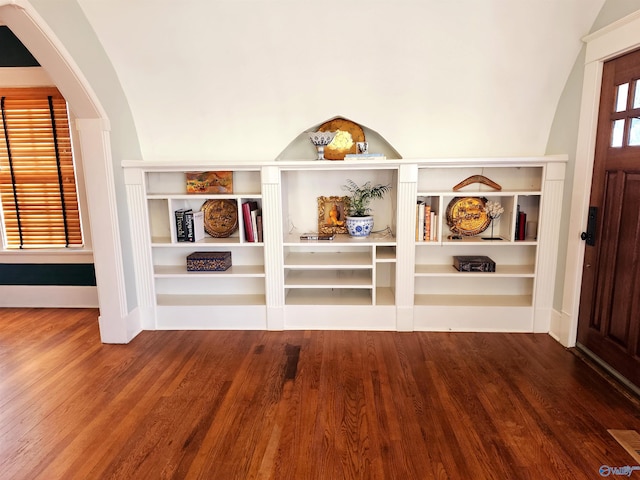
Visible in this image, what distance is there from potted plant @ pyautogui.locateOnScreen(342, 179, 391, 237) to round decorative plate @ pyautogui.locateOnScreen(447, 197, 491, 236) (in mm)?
A: 637

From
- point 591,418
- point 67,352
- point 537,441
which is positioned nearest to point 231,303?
point 67,352

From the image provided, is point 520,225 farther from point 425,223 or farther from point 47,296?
point 47,296

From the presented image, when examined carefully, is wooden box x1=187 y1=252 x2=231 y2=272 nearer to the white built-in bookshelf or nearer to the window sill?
the white built-in bookshelf

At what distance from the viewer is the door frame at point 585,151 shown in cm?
259

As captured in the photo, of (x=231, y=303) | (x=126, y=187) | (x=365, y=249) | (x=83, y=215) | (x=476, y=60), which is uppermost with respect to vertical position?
(x=476, y=60)

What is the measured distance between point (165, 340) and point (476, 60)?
345 cm

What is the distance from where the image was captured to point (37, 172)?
408 cm

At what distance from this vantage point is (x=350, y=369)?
2898mm

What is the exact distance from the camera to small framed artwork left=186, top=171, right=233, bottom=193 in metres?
3.67

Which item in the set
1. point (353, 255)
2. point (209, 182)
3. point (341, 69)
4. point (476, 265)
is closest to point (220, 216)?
point (209, 182)

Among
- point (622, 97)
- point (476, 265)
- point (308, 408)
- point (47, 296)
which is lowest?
point (308, 408)

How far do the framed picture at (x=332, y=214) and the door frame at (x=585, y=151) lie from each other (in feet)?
6.23

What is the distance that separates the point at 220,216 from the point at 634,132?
327 centimetres

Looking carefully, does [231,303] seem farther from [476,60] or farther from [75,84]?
[476,60]
